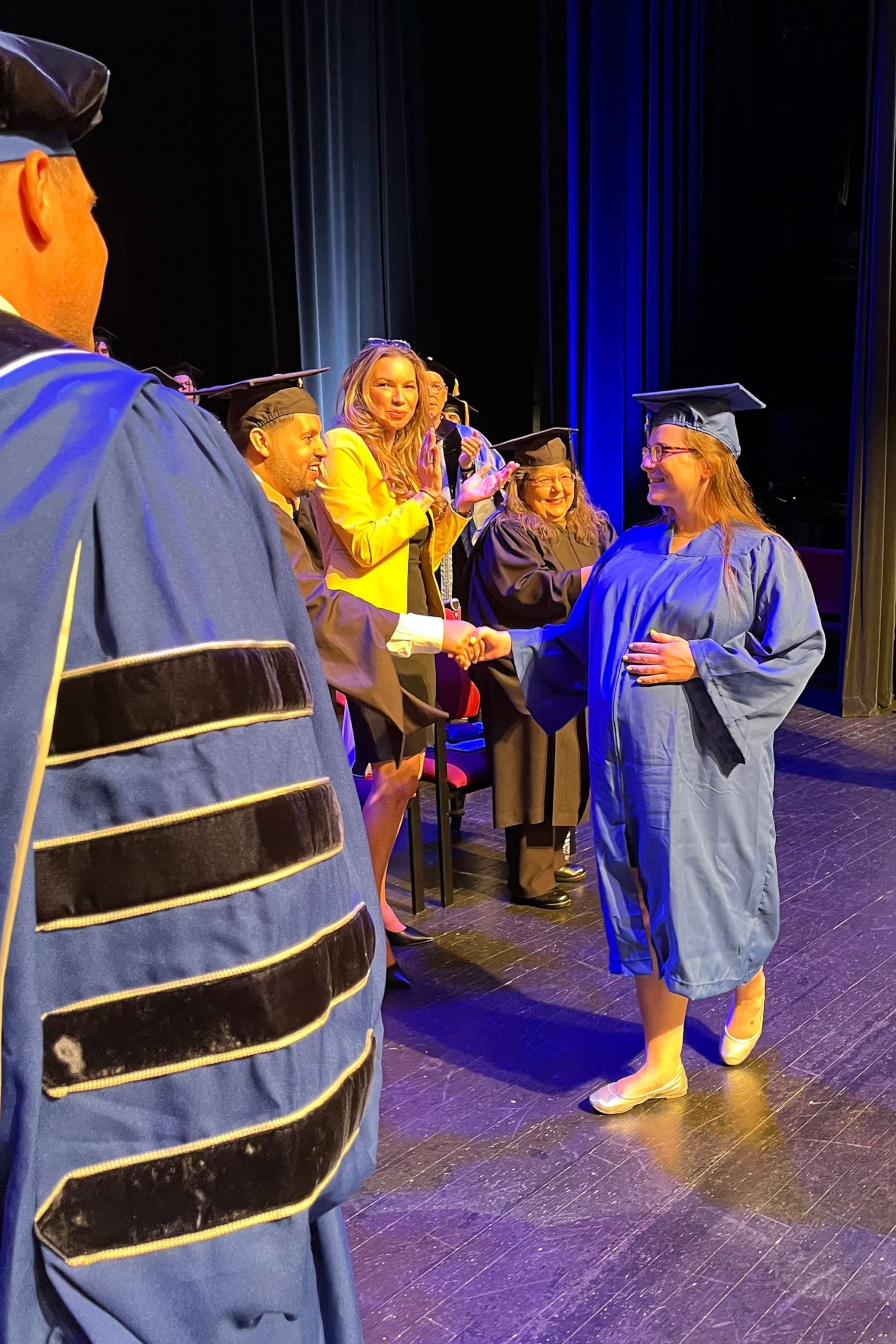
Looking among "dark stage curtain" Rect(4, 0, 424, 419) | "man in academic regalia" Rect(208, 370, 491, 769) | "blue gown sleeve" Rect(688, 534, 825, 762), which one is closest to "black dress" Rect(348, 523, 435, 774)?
"man in academic regalia" Rect(208, 370, 491, 769)

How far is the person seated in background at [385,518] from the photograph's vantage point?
3.62m

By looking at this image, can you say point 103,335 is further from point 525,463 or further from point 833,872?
point 833,872

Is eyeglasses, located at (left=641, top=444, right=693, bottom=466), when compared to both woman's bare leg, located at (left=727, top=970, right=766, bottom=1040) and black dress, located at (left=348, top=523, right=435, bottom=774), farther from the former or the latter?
woman's bare leg, located at (left=727, top=970, right=766, bottom=1040)

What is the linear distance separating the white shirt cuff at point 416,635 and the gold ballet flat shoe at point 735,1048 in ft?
4.15

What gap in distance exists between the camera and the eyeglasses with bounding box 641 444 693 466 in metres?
2.86

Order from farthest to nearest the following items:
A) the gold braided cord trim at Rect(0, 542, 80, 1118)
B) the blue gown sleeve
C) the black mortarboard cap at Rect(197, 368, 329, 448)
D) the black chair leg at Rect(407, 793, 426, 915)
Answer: the black chair leg at Rect(407, 793, 426, 915) → the black mortarboard cap at Rect(197, 368, 329, 448) → the blue gown sleeve → the gold braided cord trim at Rect(0, 542, 80, 1118)

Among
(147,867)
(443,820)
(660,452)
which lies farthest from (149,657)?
(443,820)

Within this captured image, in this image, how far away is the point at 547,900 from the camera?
4285 mm

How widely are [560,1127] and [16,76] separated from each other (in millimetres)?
2518

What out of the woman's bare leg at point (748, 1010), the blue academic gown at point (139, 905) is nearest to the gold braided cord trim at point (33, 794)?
the blue academic gown at point (139, 905)

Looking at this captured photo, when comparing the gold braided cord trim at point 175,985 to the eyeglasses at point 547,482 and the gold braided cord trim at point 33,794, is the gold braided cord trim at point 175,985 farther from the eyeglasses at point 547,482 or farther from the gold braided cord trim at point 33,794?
the eyeglasses at point 547,482

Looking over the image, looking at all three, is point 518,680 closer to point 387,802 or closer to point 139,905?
point 387,802

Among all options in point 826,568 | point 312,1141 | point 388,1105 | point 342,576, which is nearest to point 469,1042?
point 388,1105

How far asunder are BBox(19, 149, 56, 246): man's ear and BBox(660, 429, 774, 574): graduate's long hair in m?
2.08
